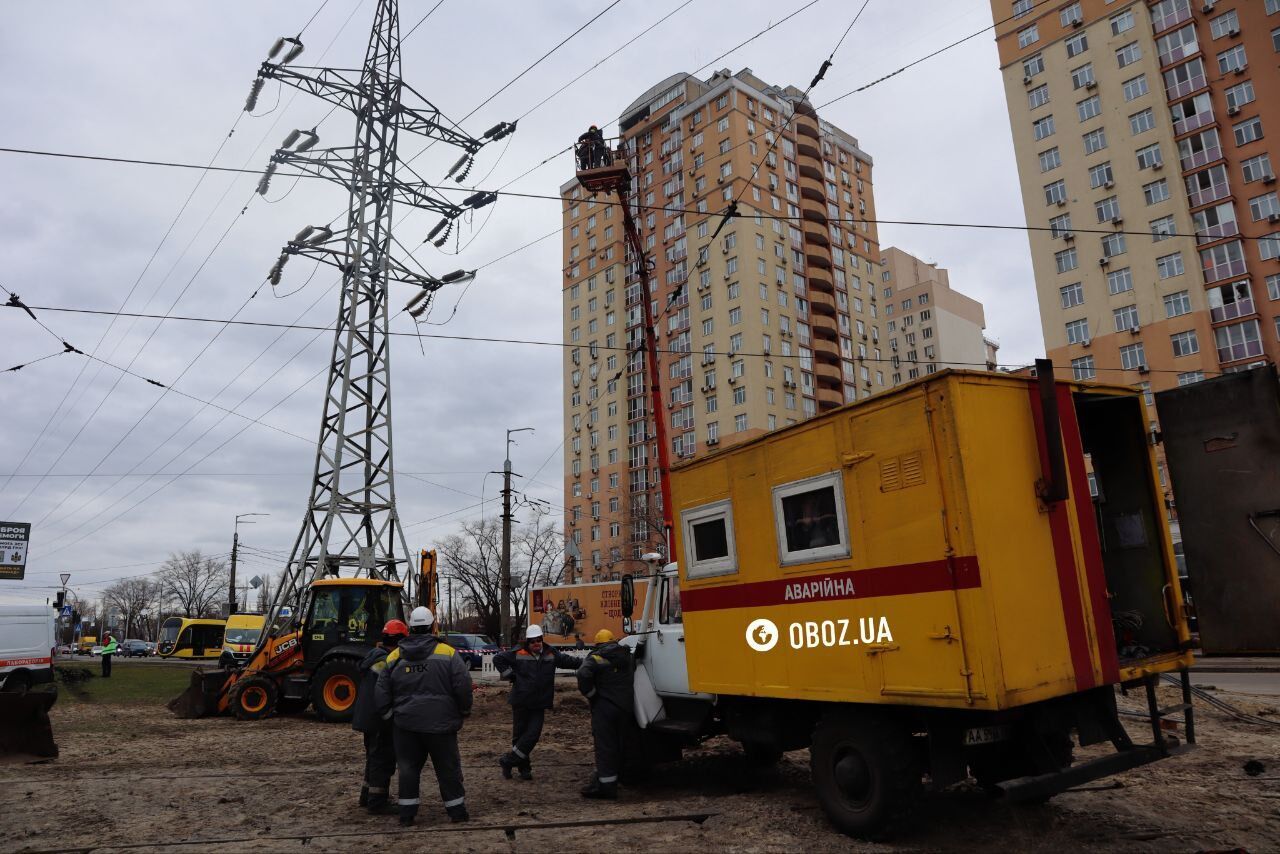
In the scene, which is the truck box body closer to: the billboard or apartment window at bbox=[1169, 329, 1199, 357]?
the billboard

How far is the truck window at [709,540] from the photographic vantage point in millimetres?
7473

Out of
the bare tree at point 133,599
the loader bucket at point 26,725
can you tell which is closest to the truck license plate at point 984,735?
the loader bucket at point 26,725

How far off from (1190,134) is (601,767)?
49839mm

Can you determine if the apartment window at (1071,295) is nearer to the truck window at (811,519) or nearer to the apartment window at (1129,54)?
the apartment window at (1129,54)

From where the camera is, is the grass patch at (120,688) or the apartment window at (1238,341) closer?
the grass patch at (120,688)

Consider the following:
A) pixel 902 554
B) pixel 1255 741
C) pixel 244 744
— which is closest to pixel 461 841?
pixel 902 554

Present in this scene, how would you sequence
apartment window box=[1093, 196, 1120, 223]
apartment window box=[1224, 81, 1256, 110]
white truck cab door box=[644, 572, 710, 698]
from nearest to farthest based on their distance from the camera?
white truck cab door box=[644, 572, 710, 698] → apartment window box=[1224, 81, 1256, 110] → apartment window box=[1093, 196, 1120, 223]

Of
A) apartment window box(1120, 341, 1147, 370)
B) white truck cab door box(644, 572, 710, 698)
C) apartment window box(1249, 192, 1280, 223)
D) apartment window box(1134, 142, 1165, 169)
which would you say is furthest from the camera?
apartment window box(1134, 142, 1165, 169)

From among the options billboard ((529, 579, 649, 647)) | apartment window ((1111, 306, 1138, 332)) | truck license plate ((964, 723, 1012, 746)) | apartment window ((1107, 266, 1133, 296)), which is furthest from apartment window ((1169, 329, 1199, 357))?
truck license plate ((964, 723, 1012, 746))

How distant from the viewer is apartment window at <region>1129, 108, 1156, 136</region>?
1751 inches

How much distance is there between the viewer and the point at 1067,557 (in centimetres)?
579

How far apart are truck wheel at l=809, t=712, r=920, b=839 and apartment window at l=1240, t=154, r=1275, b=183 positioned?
4878cm

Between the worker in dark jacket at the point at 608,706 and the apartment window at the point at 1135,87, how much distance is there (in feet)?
165

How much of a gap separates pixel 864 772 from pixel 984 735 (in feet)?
3.06
